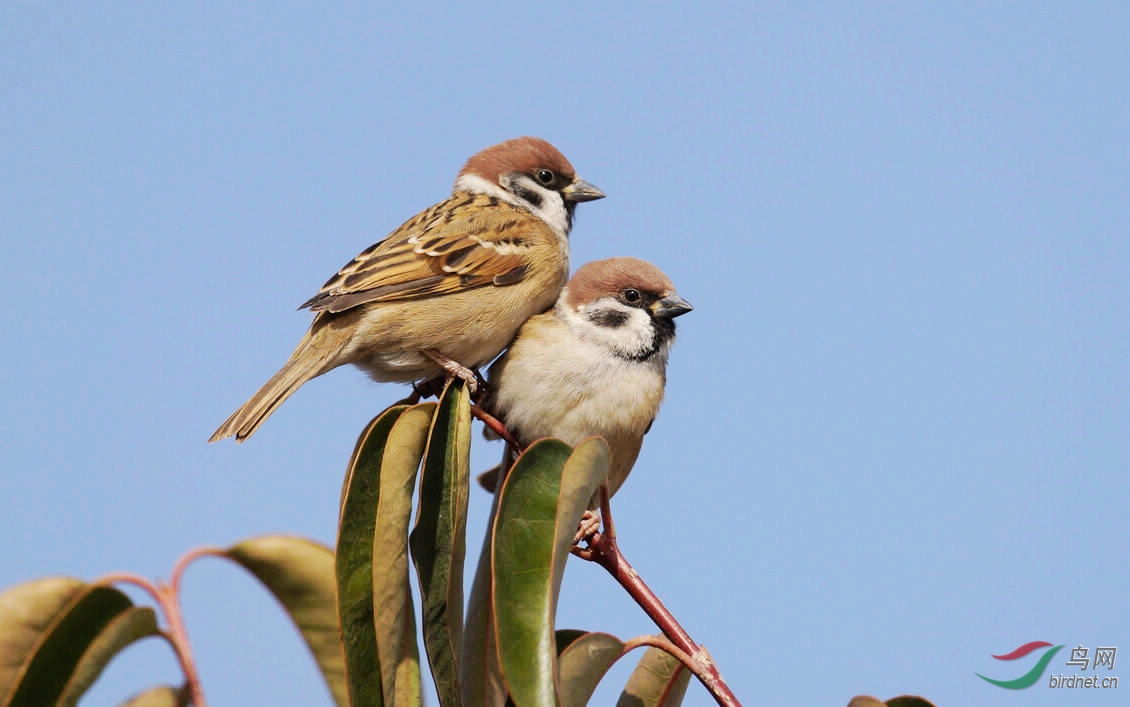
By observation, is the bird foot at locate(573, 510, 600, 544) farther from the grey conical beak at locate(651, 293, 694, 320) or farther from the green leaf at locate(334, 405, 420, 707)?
the grey conical beak at locate(651, 293, 694, 320)

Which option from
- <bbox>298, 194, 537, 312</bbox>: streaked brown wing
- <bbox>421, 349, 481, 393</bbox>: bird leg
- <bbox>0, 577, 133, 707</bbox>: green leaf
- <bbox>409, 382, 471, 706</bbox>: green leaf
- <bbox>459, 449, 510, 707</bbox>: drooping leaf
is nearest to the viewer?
<bbox>0, 577, 133, 707</bbox>: green leaf

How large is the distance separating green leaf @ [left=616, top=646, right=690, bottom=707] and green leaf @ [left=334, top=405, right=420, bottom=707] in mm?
772

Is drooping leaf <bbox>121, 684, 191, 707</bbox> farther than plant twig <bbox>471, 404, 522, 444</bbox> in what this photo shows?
No

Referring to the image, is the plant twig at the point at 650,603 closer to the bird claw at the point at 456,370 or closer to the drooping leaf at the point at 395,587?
the drooping leaf at the point at 395,587

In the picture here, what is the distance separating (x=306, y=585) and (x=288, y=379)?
1315 millimetres

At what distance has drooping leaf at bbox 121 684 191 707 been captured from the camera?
1.76 meters

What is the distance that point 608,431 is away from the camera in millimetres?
3225

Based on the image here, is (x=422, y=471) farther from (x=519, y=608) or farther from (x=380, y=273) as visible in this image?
(x=380, y=273)

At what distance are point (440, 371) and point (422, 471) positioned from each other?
2.95 feet

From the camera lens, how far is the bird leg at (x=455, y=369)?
125 inches

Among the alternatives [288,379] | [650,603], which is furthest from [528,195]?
[650,603]

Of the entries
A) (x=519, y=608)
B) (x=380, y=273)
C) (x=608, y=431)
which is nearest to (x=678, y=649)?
(x=519, y=608)

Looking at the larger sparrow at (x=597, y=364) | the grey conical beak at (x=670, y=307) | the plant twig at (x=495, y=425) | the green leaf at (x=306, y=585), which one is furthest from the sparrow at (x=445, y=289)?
the green leaf at (x=306, y=585)

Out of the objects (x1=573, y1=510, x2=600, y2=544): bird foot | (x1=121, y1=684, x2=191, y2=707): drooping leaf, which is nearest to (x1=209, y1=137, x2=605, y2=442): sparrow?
(x1=573, y1=510, x2=600, y2=544): bird foot
